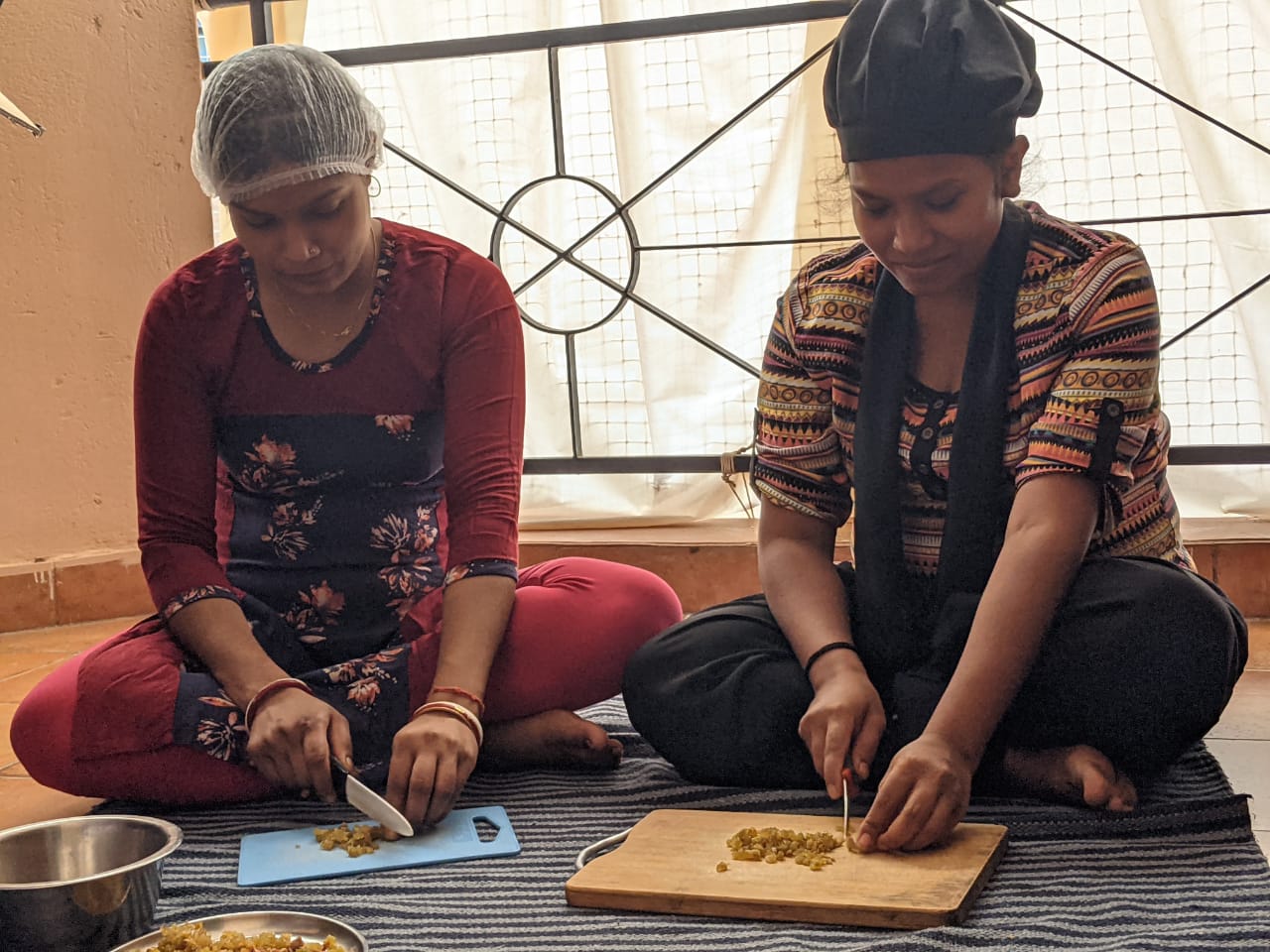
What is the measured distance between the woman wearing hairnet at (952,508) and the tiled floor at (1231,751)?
148 mm

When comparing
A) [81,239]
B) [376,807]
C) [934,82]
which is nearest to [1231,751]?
[934,82]

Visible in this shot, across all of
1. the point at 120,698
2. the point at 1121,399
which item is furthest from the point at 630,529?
the point at 1121,399

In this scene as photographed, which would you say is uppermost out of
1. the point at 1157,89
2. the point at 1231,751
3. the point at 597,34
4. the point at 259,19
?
the point at 259,19

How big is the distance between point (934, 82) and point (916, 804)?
0.69 metres

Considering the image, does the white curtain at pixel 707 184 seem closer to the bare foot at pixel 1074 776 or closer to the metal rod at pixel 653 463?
the metal rod at pixel 653 463

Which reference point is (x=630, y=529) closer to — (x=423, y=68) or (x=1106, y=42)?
(x=423, y=68)

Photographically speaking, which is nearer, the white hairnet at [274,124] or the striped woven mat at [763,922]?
the striped woven mat at [763,922]

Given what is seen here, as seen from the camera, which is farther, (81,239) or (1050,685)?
(81,239)

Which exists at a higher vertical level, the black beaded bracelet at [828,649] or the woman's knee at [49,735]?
the black beaded bracelet at [828,649]

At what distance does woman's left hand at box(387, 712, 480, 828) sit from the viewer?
1417 millimetres

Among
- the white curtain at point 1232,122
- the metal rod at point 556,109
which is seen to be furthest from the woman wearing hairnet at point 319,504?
the white curtain at point 1232,122

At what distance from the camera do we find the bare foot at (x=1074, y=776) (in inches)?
55.6

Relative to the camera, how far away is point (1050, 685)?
1.46 m

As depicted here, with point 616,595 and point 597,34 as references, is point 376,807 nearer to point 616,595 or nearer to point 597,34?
point 616,595
